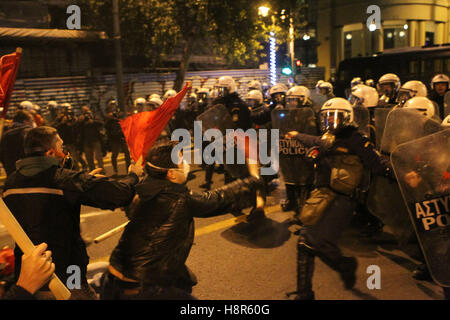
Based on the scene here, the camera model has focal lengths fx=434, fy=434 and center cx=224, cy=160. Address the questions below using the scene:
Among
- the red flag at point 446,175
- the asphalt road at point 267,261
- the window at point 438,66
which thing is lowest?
the asphalt road at point 267,261

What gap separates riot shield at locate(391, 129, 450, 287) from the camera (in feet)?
10.7

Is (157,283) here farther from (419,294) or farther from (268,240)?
(268,240)

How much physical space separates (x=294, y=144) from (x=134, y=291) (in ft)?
12.4

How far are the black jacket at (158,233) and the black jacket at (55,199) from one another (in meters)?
0.15

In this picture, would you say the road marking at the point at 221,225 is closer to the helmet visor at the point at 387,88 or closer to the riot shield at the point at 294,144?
the riot shield at the point at 294,144

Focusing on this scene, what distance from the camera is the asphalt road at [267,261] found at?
4.05m

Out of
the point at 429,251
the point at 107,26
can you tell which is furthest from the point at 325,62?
the point at 429,251

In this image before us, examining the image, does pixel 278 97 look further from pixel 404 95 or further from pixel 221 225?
pixel 221 225

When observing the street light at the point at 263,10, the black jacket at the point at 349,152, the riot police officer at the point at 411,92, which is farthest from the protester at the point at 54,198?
the street light at the point at 263,10

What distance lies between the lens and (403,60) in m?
19.9

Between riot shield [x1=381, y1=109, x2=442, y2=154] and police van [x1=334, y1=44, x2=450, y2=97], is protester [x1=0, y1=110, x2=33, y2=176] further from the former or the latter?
police van [x1=334, y1=44, x2=450, y2=97]

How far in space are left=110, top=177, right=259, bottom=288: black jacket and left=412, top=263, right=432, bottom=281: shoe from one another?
2630mm

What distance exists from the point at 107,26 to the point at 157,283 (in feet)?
53.4

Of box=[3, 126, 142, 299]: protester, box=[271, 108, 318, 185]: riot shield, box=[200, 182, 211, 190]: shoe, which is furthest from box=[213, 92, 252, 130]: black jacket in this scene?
box=[3, 126, 142, 299]: protester
